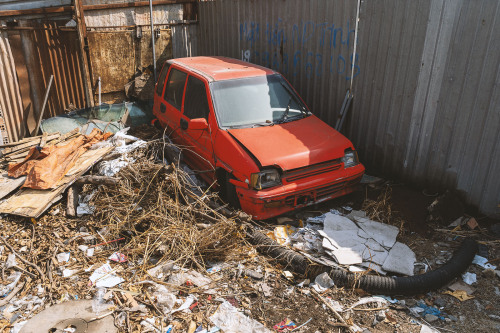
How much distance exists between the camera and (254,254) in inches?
190

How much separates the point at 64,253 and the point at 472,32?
585cm

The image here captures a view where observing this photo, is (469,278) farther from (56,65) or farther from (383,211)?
(56,65)

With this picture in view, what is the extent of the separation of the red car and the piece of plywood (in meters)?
1.62

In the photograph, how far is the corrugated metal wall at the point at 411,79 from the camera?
5000mm

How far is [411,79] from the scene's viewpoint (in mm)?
5742

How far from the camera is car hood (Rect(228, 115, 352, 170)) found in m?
5.05

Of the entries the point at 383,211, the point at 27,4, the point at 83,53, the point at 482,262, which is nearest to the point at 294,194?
the point at 383,211

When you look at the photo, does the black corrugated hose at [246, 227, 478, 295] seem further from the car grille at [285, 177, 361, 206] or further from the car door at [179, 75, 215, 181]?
the car door at [179, 75, 215, 181]

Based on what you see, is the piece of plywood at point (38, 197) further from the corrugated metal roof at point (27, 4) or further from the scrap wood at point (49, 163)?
the corrugated metal roof at point (27, 4)

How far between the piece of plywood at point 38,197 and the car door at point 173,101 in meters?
1.32

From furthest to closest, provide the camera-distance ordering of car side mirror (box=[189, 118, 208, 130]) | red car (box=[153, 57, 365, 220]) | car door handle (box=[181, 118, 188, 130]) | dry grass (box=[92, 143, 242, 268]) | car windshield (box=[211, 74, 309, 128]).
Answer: car door handle (box=[181, 118, 188, 130]) → car windshield (box=[211, 74, 309, 128]) → car side mirror (box=[189, 118, 208, 130]) → red car (box=[153, 57, 365, 220]) → dry grass (box=[92, 143, 242, 268])

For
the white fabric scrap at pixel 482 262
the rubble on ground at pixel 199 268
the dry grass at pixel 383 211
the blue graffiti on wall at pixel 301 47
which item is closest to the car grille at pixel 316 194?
the rubble on ground at pixel 199 268

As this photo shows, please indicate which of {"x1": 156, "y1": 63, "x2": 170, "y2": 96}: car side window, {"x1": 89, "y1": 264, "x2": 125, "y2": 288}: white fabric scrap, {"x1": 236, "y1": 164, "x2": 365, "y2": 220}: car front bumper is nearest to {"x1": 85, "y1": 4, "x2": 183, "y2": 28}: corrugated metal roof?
{"x1": 156, "y1": 63, "x2": 170, "y2": 96}: car side window

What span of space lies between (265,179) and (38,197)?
134 inches
